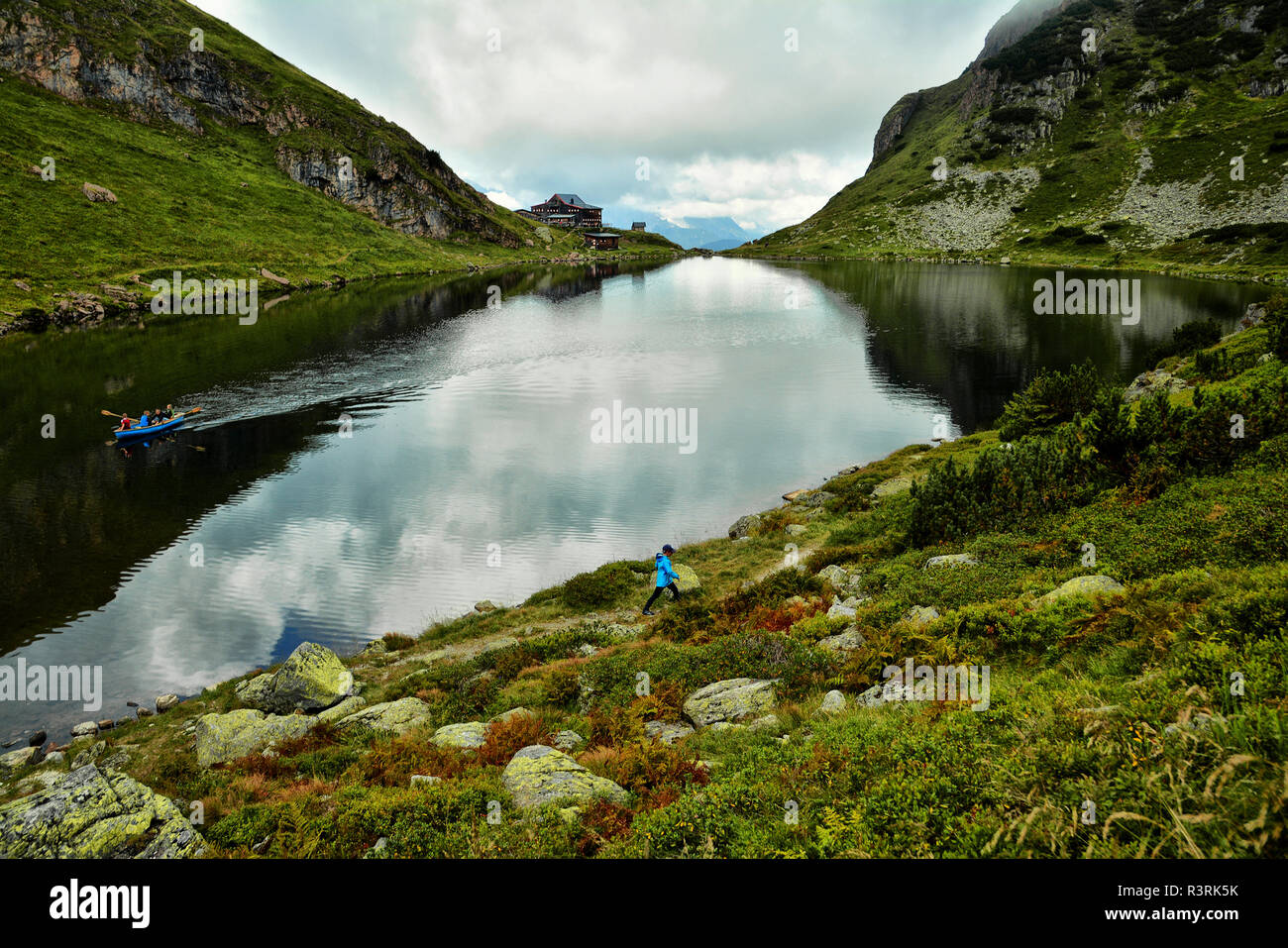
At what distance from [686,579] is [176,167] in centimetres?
17284

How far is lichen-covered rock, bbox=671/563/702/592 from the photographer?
2136 centimetres

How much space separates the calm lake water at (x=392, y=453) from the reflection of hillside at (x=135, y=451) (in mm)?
194

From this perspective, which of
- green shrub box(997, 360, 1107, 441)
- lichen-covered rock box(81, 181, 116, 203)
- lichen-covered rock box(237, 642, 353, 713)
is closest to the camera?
lichen-covered rock box(237, 642, 353, 713)

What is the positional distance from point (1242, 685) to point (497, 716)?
12775 mm

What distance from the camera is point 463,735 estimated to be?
488 inches

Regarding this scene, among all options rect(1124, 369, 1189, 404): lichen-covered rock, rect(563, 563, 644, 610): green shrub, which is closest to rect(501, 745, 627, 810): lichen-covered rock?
rect(563, 563, 644, 610): green shrub

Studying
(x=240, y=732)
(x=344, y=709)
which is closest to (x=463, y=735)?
(x=344, y=709)

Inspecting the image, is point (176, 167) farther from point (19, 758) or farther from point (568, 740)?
point (568, 740)

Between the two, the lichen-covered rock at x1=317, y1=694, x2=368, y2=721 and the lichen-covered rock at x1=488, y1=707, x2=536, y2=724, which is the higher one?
the lichen-covered rock at x1=488, y1=707, x2=536, y2=724

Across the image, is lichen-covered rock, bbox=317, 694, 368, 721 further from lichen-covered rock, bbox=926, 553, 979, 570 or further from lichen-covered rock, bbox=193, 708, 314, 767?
lichen-covered rock, bbox=926, 553, 979, 570

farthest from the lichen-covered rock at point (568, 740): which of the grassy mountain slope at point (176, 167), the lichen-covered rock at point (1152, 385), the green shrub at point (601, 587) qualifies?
the grassy mountain slope at point (176, 167)

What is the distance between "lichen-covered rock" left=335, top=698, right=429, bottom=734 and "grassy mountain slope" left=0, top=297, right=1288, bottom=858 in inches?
19.2

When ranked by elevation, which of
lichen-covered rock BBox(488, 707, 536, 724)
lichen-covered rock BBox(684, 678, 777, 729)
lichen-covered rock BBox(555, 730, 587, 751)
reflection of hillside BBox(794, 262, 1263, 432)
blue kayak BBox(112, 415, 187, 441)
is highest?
reflection of hillside BBox(794, 262, 1263, 432)

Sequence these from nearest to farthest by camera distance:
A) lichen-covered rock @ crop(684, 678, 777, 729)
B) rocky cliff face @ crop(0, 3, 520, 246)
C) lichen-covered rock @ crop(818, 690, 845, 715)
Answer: lichen-covered rock @ crop(818, 690, 845, 715)
lichen-covered rock @ crop(684, 678, 777, 729)
rocky cliff face @ crop(0, 3, 520, 246)
